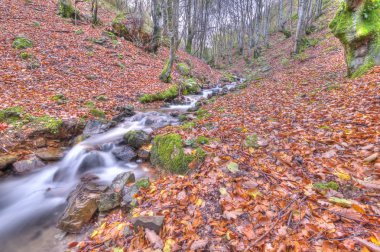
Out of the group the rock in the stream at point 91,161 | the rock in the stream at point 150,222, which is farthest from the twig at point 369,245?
the rock in the stream at point 91,161

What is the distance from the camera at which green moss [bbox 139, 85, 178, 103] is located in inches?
412

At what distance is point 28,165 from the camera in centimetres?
547

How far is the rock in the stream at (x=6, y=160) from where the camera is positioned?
5.18 m

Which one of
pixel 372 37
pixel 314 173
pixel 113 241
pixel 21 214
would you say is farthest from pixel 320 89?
pixel 21 214

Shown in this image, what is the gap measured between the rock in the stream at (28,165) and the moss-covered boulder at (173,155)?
10.2 ft

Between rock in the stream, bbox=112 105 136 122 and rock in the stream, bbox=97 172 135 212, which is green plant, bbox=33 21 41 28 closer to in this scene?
rock in the stream, bbox=112 105 136 122

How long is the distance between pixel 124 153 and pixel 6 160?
2.85m

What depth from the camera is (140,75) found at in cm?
1272

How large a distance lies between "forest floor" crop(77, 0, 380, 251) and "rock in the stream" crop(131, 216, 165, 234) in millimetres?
95

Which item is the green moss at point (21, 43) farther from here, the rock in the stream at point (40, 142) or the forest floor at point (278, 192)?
the forest floor at point (278, 192)

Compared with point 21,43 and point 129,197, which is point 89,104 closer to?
point 21,43

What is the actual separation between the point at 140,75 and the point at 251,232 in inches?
464

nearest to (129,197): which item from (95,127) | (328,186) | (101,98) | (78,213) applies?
(78,213)

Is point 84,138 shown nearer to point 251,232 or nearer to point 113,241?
point 113,241
